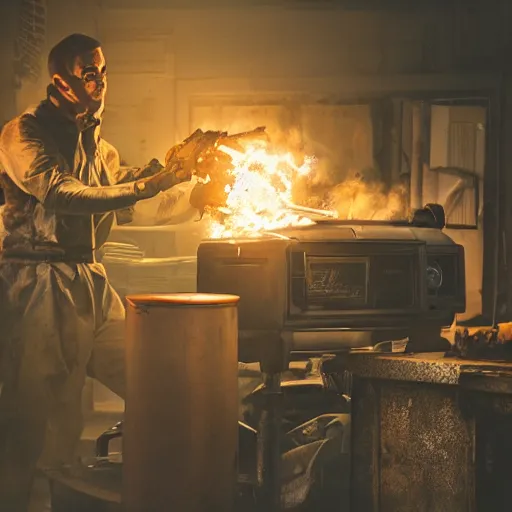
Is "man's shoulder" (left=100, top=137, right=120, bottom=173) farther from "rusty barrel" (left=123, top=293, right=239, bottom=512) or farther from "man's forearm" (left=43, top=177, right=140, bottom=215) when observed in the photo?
"rusty barrel" (left=123, top=293, right=239, bottom=512)

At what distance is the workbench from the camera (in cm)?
355

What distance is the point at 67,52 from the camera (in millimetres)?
5148

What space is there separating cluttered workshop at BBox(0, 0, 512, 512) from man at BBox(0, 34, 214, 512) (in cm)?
1

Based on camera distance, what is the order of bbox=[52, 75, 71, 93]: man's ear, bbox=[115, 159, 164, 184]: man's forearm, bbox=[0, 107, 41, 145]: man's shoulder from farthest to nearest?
bbox=[115, 159, 164, 184]: man's forearm < bbox=[52, 75, 71, 93]: man's ear < bbox=[0, 107, 41, 145]: man's shoulder

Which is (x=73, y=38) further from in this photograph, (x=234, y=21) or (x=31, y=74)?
(x=234, y=21)

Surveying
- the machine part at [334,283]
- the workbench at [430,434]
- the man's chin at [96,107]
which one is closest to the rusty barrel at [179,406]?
the machine part at [334,283]

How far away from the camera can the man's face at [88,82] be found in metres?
5.10

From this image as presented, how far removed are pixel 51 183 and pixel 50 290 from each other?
1.85ft

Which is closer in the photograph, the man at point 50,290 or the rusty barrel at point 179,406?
the rusty barrel at point 179,406

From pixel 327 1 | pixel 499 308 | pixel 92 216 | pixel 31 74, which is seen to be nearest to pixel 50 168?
pixel 92 216

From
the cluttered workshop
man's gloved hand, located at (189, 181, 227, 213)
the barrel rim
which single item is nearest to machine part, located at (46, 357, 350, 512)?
the cluttered workshop

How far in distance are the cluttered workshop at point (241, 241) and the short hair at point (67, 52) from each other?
0.04ft

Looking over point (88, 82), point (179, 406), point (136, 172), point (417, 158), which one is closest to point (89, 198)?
point (136, 172)

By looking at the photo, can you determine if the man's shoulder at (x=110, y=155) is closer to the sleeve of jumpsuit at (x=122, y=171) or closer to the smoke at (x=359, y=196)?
the sleeve of jumpsuit at (x=122, y=171)
